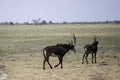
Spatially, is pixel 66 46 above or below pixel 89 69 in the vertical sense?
above

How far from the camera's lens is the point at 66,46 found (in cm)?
1942

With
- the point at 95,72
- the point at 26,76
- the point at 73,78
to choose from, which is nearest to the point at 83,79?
the point at 73,78

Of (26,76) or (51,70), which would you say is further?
(51,70)

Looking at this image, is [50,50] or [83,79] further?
[50,50]

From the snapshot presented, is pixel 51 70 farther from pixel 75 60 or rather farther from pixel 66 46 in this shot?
pixel 75 60

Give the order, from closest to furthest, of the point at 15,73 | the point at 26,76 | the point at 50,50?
the point at 26,76 < the point at 15,73 < the point at 50,50

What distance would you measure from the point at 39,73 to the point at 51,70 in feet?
4.15

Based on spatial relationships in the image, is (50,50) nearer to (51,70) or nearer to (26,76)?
(51,70)

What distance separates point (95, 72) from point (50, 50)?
3.21 meters

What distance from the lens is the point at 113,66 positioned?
19.3m

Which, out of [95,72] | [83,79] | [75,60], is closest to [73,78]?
[83,79]

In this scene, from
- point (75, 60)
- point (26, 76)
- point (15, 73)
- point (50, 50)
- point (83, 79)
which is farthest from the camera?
point (75, 60)

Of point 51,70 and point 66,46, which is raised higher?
point 66,46

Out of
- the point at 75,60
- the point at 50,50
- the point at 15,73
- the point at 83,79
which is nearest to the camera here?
the point at 83,79
